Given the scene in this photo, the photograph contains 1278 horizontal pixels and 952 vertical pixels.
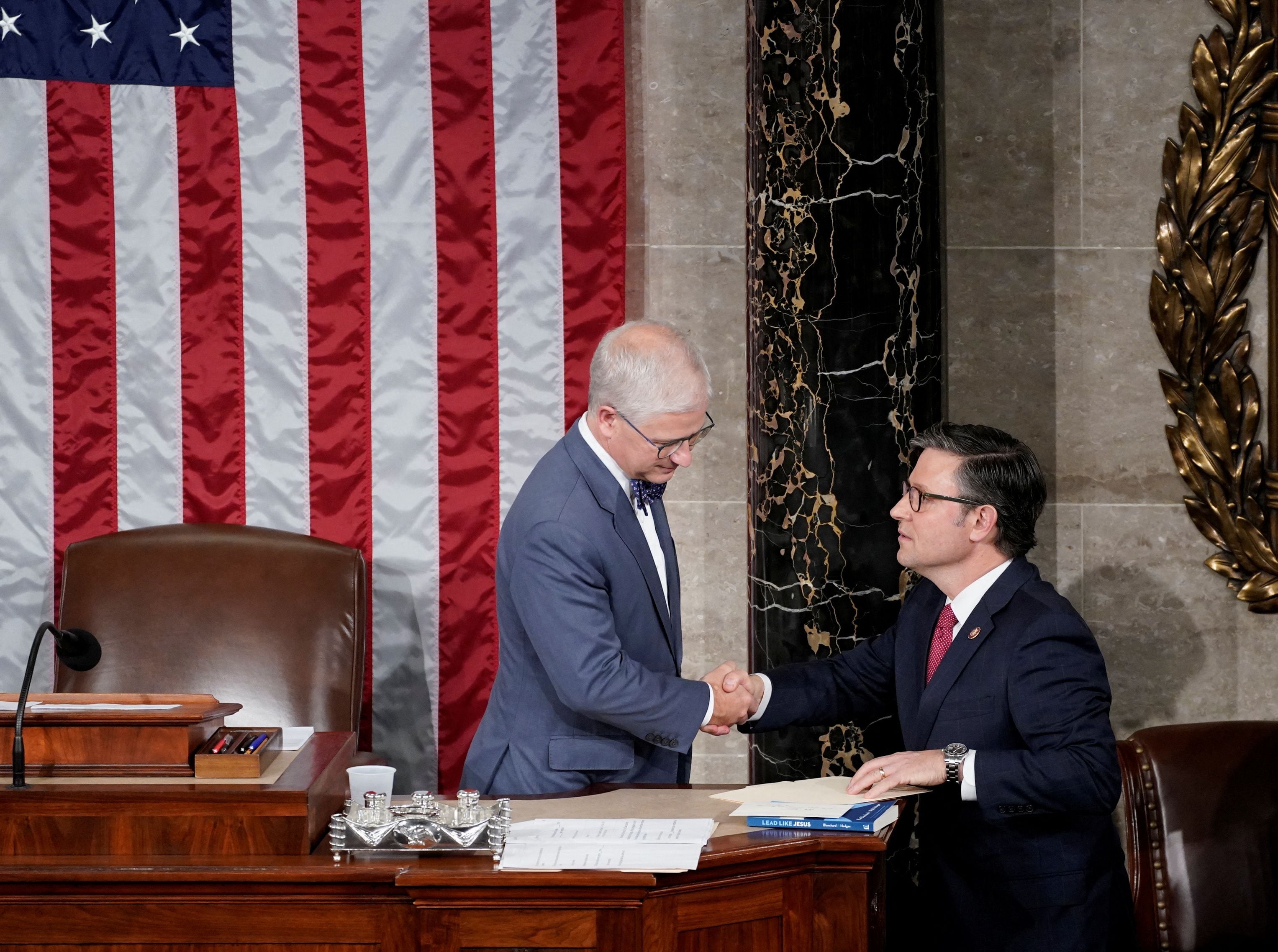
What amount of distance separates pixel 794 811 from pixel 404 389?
234cm

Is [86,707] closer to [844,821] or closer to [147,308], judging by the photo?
[844,821]

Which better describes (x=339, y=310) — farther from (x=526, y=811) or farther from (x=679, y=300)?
(x=526, y=811)

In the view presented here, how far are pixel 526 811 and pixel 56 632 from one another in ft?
3.01

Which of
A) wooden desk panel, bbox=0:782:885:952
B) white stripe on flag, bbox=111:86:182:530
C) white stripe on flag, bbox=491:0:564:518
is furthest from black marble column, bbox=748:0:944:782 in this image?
white stripe on flag, bbox=111:86:182:530

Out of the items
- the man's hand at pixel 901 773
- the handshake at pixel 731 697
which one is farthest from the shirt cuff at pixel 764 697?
the man's hand at pixel 901 773

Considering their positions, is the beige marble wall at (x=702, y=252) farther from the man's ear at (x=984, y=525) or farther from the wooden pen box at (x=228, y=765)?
the wooden pen box at (x=228, y=765)

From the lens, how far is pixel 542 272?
13.7ft

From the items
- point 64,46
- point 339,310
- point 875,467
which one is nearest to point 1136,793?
point 875,467

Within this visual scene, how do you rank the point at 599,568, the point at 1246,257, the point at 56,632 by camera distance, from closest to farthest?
the point at 56,632 < the point at 599,568 < the point at 1246,257

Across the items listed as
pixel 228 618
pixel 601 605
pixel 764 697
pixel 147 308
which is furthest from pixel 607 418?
pixel 147 308

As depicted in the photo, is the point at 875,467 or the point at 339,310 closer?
the point at 875,467

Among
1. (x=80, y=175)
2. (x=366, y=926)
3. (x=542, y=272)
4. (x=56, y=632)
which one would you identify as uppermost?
(x=80, y=175)

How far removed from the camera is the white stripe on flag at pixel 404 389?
4125 mm

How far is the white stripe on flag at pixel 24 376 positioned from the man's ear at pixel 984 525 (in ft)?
9.89
